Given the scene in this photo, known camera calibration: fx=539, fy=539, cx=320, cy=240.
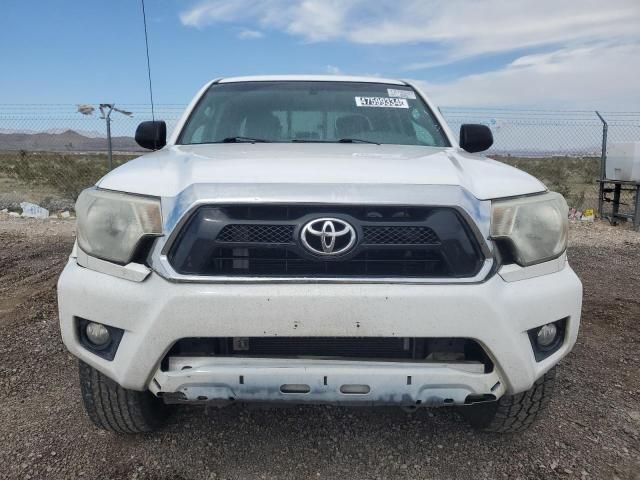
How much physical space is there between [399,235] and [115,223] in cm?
106

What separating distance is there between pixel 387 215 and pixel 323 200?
25cm

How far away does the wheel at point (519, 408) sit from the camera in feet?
7.70

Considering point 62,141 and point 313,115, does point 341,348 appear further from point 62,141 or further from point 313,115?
point 62,141

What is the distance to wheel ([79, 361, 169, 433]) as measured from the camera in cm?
228

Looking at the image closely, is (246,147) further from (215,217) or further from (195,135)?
(215,217)

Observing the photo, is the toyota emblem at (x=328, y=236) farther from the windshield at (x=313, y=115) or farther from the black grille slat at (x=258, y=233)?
the windshield at (x=313, y=115)

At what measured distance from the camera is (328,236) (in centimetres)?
191

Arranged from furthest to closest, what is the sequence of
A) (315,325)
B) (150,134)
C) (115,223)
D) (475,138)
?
(150,134) → (475,138) → (115,223) → (315,325)

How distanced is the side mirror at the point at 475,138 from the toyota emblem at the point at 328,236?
1.64m

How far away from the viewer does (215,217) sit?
6.31 ft

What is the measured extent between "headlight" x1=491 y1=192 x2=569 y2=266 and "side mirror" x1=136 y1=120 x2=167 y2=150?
87.0 inches

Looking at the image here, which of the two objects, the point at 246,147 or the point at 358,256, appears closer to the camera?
the point at 358,256

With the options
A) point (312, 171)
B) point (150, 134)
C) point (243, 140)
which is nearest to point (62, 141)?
point (150, 134)

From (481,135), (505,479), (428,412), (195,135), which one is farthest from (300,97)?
(505,479)
